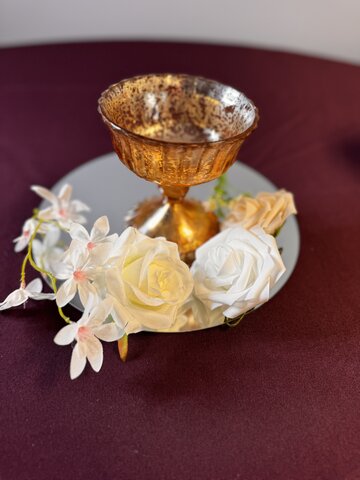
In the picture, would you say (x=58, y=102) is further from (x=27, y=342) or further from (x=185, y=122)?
(x=27, y=342)

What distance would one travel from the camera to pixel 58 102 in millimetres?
950

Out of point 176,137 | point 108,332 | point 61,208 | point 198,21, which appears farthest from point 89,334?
point 198,21

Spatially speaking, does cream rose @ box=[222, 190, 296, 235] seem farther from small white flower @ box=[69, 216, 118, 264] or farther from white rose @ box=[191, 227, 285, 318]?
small white flower @ box=[69, 216, 118, 264]

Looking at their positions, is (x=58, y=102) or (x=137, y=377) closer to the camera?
(x=137, y=377)

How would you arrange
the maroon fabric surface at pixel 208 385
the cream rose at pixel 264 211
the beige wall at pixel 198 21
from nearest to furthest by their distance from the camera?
the maroon fabric surface at pixel 208 385 < the cream rose at pixel 264 211 < the beige wall at pixel 198 21

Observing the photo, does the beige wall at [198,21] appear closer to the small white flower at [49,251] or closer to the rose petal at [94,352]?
the small white flower at [49,251]

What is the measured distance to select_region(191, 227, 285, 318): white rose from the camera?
48 cm

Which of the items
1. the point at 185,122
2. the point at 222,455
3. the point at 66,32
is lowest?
the point at 66,32

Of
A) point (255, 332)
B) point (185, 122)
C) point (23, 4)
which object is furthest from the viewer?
point (23, 4)

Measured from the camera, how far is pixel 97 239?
1.59 ft

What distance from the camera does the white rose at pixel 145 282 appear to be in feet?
1.52

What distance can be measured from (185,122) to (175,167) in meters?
0.19

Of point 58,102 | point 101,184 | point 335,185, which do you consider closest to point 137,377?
point 101,184

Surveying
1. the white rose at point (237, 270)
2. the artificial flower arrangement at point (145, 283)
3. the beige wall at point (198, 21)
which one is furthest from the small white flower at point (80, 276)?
the beige wall at point (198, 21)
